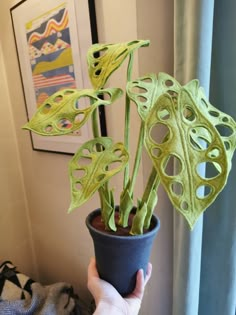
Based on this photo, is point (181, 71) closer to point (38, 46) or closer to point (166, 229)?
point (166, 229)

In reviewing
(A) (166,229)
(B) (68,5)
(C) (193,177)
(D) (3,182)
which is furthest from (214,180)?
(D) (3,182)

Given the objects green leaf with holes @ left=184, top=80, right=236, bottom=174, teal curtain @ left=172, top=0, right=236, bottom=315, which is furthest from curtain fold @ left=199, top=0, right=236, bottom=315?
green leaf with holes @ left=184, top=80, right=236, bottom=174

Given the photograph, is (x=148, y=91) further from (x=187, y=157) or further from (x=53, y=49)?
(x=53, y=49)

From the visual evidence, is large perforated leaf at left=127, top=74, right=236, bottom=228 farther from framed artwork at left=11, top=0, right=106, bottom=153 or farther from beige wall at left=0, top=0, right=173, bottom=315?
framed artwork at left=11, top=0, right=106, bottom=153

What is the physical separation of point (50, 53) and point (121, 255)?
3.30ft

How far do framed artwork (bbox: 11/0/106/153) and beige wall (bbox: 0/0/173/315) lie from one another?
0.08 meters

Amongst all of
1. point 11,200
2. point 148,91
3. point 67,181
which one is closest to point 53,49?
point 67,181

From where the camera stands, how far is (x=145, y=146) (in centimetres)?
39

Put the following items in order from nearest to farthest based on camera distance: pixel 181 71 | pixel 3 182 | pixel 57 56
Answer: pixel 181 71
pixel 57 56
pixel 3 182

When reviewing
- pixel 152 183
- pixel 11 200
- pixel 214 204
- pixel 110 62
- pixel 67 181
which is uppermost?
pixel 110 62

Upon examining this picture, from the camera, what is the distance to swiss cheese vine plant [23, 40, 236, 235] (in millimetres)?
372

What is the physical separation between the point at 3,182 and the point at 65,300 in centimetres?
83

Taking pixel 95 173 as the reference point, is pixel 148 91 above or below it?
above

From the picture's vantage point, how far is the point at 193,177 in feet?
1.22
